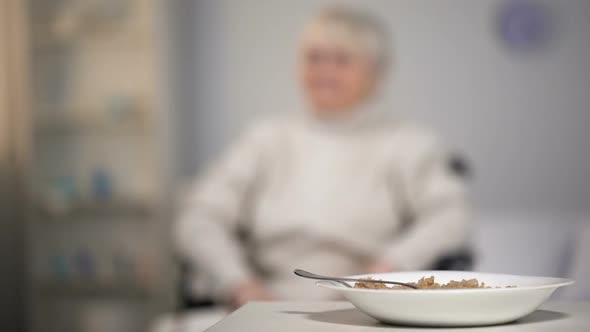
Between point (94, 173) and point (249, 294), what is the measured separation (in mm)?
1750

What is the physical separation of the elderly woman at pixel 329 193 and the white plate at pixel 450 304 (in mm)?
1322

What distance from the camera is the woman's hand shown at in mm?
2121

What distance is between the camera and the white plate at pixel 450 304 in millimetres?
741

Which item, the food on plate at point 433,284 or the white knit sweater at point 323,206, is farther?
the white knit sweater at point 323,206

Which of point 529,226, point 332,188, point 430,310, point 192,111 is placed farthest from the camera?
point 192,111

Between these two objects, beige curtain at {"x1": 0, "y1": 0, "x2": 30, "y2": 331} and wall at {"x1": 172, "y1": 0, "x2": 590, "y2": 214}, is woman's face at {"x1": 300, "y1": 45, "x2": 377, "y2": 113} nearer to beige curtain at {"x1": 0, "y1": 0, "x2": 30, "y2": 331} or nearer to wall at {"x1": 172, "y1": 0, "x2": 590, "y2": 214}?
wall at {"x1": 172, "y1": 0, "x2": 590, "y2": 214}

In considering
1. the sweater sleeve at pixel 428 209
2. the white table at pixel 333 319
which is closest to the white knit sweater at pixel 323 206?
the sweater sleeve at pixel 428 209

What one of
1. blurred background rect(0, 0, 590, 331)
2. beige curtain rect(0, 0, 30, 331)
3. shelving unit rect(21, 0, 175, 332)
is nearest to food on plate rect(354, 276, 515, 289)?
blurred background rect(0, 0, 590, 331)

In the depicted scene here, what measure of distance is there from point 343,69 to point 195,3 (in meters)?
1.65

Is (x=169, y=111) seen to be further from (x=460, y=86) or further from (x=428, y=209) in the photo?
(x=428, y=209)

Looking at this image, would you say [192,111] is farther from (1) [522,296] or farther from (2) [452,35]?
(1) [522,296]

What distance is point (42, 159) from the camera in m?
3.71

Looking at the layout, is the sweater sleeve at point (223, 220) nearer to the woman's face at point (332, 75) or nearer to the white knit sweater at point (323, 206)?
the white knit sweater at point (323, 206)

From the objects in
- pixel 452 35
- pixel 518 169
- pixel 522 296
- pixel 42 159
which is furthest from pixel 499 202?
pixel 522 296
